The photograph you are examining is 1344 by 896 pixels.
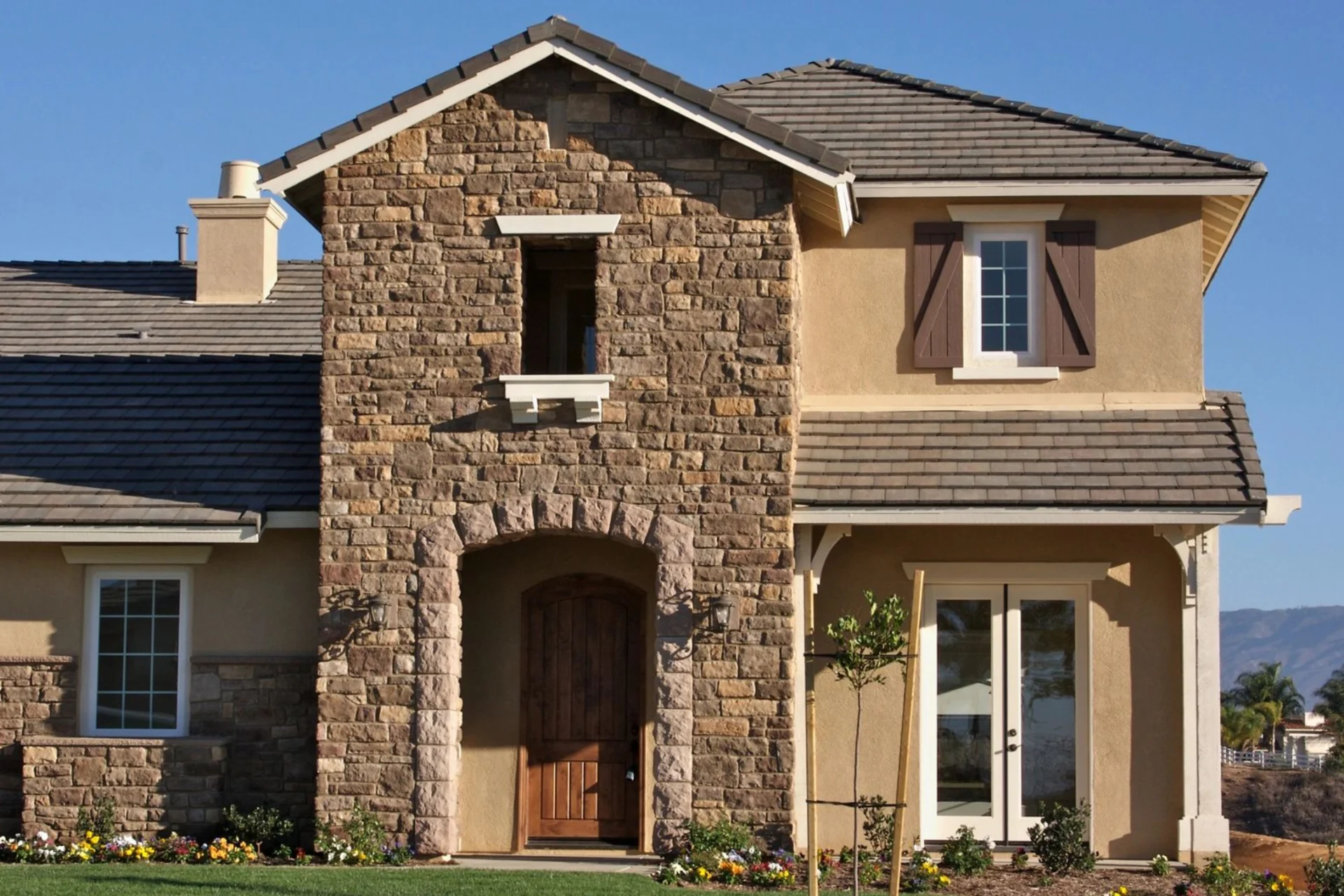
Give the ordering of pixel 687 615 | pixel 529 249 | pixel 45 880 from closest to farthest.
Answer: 1. pixel 45 880
2. pixel 687 615
3. pixel 529 249

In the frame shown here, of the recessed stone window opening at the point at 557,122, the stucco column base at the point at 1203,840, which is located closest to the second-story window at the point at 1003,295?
the recessed stone window opening at the point at 557,122

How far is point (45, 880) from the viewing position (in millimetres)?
12977

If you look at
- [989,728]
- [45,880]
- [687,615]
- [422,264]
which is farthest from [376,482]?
[989,728]

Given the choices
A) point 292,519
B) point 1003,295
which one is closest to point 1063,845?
point 1003,295

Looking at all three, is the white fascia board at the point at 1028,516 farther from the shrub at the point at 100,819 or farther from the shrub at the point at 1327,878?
the shrub at the point at 100,819

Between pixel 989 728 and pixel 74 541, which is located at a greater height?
pixel 74 541

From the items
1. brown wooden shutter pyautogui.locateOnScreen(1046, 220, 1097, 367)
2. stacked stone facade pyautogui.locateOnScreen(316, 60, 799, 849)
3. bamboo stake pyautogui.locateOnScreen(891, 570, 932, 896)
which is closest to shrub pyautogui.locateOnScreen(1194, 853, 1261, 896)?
stacked stone facade pyautogui.locateOnScreen(316, 60, 799, 849)

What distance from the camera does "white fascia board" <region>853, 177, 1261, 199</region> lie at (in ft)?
51.1

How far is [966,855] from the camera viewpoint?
1420 centimetres

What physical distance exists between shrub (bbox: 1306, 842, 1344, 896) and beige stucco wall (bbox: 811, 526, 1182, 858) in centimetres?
141

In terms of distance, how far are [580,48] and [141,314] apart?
865cm

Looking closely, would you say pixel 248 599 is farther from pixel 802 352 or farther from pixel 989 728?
pixel 989 728

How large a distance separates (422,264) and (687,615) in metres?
3.70

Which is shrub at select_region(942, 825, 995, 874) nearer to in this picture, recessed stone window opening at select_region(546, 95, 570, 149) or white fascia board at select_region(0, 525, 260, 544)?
white fascia board at select_region(0, 525, 260, 544)
